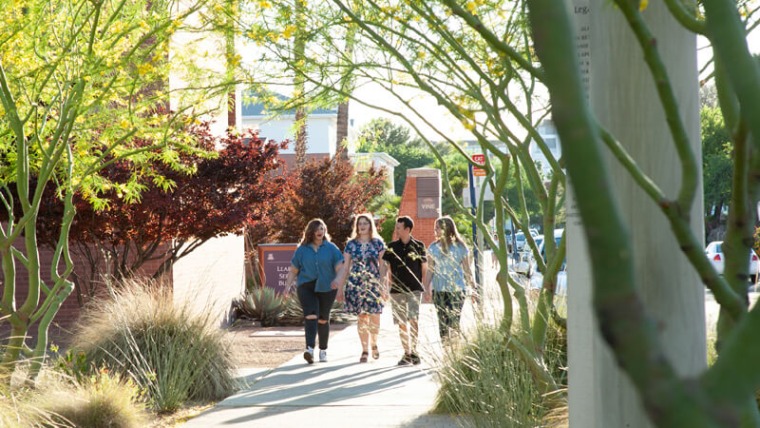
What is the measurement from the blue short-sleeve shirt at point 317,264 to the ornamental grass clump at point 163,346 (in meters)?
2.22

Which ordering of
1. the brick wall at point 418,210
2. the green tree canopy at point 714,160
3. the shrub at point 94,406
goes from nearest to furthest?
the shrub at point 94,406 → the brick wall at point 418,210 → the green tree canopy at point 714,160

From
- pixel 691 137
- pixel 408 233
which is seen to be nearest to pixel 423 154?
pixel 408 233

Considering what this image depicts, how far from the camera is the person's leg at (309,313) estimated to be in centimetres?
1183

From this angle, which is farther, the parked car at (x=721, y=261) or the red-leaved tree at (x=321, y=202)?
the red-leaved tree at (x=321, y=202)

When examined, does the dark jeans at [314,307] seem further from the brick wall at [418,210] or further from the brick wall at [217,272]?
the brick wall at [418,210]

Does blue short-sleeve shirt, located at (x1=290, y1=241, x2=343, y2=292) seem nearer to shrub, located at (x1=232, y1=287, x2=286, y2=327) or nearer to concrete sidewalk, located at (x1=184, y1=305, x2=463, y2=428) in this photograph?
concrete sidewalk, located at (x1=184, y1=305, x2=463, y2=428)

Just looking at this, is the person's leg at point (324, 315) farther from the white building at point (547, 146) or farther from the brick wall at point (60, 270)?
the brick wall at point (60, 270)

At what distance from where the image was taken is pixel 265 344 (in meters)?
14.2

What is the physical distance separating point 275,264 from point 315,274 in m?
7.64

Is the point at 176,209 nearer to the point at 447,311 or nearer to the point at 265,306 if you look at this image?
the point at 265,306

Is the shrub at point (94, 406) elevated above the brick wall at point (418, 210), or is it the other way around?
the brick wall at point (418, 210)

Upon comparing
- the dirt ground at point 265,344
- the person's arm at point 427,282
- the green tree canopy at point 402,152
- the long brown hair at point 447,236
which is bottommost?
the dirt ground at point 265,344

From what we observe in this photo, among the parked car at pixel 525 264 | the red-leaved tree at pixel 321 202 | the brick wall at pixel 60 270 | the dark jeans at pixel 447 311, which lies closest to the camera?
the dark jeans at pixel 447 311

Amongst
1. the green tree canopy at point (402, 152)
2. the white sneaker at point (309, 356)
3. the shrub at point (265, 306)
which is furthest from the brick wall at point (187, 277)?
the green tree canopy at point (402, 152)
